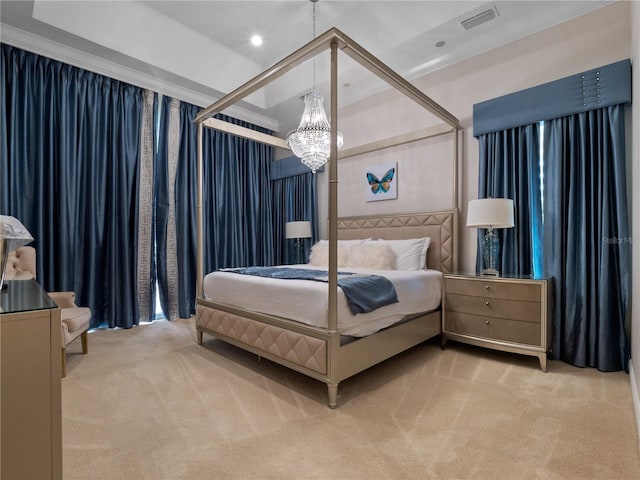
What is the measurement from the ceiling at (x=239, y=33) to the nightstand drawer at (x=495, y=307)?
2552mm

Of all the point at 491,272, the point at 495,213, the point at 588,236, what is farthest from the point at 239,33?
the point at 588,236

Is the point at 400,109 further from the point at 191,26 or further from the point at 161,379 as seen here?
the point at 161,379

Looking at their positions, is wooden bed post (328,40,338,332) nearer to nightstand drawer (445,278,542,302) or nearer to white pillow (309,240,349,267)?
nightstand drawer (445,278,542,302)

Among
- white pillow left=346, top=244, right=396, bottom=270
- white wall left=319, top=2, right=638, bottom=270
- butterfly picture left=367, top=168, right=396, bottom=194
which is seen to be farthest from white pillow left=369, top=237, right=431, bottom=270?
butterfly picture left=367, top=168, right=396, bottom=194

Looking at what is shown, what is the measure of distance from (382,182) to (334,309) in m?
2.63

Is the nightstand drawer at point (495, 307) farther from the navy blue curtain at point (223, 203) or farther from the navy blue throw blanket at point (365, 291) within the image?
the navy blue curtain at point (223, 203)

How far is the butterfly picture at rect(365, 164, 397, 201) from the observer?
4297mm

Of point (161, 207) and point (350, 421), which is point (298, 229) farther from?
point (350, 421)

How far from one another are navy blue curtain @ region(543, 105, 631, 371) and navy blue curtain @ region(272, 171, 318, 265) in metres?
3.01

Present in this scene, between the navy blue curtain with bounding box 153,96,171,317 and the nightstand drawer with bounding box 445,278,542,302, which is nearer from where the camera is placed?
the nightstand drawer with bounding box 445,278,542,302

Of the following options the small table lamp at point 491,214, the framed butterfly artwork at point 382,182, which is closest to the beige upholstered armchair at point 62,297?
the framed butterfly artwork at point 382,182

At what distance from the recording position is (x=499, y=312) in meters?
2.89

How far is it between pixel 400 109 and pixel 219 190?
2.74 metres

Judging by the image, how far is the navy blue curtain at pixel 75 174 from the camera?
335cm
